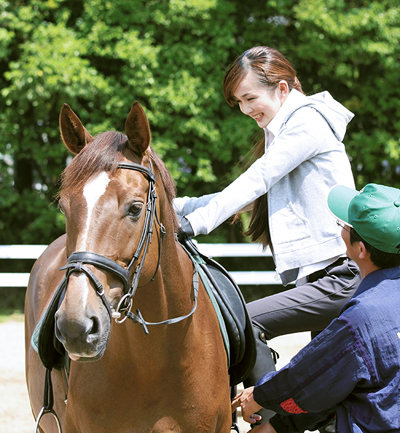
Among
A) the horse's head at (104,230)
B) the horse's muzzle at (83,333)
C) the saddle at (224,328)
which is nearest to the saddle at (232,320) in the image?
the saddle at (224,328)

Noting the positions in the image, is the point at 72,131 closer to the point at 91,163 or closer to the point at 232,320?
→ the point at 91,163

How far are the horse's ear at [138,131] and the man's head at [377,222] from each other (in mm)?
829

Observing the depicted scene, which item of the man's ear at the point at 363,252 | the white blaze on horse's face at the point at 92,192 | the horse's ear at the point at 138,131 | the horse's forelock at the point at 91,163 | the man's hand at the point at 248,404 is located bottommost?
the man's hand at the point at 248,404

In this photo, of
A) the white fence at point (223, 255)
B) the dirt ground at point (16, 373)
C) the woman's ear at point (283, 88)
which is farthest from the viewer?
the white fence at point (223, 255)

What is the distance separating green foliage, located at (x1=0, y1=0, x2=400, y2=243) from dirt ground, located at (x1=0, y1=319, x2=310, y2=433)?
217 cm

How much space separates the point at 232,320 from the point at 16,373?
175 inches

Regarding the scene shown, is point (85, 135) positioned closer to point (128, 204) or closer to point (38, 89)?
point (128, 204)

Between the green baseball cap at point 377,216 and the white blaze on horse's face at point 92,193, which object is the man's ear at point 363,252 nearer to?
the green baseball cap at point 377,216

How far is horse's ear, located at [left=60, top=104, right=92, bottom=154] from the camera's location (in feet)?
6.65

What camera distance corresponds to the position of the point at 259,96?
256 centimetres

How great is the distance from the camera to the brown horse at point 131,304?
166 cm

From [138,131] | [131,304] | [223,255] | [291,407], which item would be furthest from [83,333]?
[223,255]

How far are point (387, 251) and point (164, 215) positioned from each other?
2.94ft

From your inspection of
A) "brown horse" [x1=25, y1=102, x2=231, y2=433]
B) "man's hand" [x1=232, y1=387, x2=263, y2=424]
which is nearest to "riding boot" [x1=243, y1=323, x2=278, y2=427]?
"brown horse" [x1=25, y1=102, x2=231, y2=433]
